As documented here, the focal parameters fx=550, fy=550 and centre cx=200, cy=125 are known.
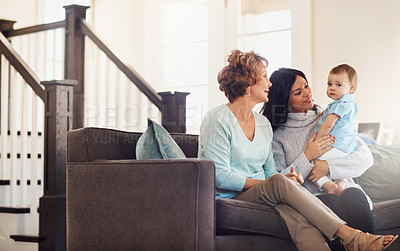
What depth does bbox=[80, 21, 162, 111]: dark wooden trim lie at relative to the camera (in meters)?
4.12

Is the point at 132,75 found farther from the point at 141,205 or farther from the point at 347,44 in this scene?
the point at 141,205

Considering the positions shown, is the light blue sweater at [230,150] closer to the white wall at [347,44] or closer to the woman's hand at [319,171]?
the woman's hand at [319,171]

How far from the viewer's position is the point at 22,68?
150 inches

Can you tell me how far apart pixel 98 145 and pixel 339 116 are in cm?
115

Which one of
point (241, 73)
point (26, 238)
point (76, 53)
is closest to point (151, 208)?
point (241, 73)

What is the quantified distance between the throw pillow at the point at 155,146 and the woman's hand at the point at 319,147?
2.13 ft

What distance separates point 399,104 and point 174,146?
2.59m

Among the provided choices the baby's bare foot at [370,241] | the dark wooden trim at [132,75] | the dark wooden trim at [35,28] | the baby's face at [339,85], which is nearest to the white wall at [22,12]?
the dark wooden trim at [35,28]

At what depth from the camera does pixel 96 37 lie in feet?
13.7

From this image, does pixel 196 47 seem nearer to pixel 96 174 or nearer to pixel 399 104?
pixel 399 104

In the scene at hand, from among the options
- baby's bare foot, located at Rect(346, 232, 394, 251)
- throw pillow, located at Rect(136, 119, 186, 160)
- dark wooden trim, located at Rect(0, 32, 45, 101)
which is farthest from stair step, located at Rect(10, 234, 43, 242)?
baby's bare foot, located at Rect(346, 232, 394, 251)

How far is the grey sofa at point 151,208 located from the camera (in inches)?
83.4

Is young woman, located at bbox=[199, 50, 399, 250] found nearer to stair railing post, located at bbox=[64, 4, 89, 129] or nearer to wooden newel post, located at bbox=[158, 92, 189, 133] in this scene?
wooden newel post, located at bbox=[158, 92, 189, 133]

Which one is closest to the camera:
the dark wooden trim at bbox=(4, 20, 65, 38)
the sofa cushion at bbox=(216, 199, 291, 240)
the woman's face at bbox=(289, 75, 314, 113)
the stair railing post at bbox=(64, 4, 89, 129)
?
the sofa cushion at bbox=(216, 199, 291, 240)
